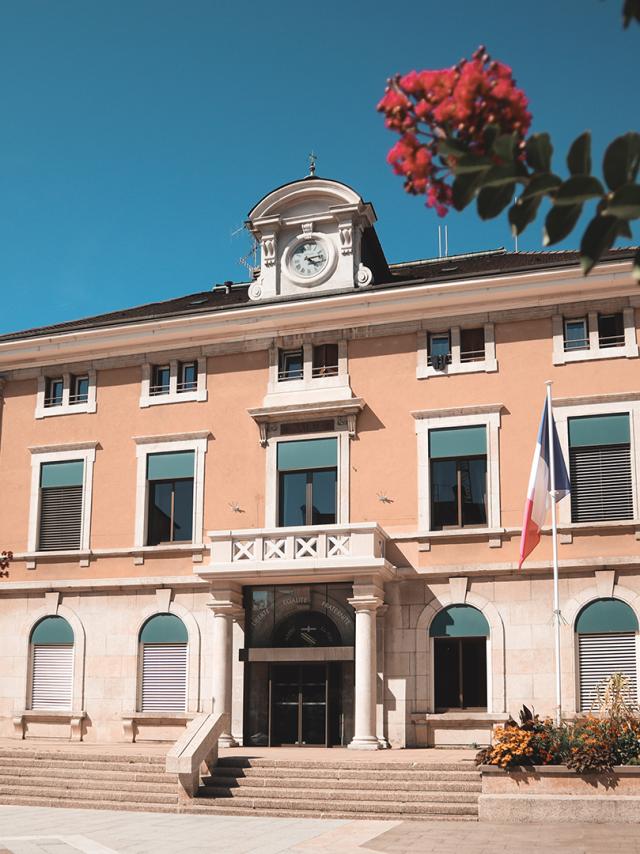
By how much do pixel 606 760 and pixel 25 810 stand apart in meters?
10.6

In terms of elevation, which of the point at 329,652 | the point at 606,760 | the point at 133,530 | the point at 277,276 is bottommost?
the point at 606,760

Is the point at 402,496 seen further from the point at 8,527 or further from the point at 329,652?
the point at 8,527

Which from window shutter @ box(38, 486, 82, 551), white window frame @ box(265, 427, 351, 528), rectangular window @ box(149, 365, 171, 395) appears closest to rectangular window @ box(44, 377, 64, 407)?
window shutter @ box(38, 486, 82, 551)

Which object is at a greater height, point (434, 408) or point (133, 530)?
point (434, 408)

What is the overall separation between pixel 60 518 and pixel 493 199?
86.4 ft

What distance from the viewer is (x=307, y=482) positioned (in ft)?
89.2

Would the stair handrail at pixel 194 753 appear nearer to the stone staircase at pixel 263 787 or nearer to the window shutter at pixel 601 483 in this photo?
the stone staircase at pixel 263 787

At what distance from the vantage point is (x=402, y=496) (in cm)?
2623

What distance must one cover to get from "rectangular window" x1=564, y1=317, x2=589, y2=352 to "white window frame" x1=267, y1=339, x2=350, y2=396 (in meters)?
5.54

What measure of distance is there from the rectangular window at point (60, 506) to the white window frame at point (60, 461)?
0.12 metres

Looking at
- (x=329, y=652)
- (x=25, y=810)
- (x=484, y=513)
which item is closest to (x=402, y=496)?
(x=484, y=513)

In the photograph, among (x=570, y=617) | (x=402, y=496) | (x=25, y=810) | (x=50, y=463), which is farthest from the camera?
(x=50, y=463)

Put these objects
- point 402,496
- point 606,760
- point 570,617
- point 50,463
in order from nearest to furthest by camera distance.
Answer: point 606,760
point 570,617
point 402,496
point 50,463

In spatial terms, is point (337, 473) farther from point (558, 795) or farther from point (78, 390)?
point (558, 795)
